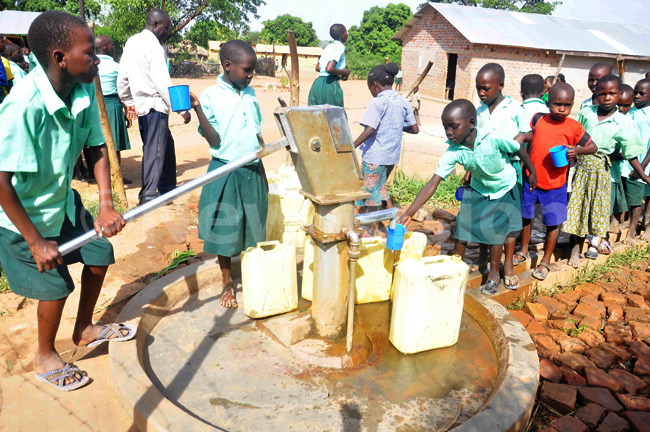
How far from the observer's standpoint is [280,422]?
2004mm

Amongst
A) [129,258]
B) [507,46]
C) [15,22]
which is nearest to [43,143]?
[129,258]

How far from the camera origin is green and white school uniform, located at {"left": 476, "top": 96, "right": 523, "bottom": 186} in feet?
9.64

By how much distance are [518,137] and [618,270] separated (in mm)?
1709

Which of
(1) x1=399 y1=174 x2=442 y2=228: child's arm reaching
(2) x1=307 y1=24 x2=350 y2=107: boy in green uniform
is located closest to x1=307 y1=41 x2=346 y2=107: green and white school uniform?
(2) x1=307 y1=24 x2=350 y2=107: boy in green uniform

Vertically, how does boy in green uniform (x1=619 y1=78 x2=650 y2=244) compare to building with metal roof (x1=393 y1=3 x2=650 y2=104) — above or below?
below

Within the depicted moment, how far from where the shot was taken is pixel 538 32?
18078 mm

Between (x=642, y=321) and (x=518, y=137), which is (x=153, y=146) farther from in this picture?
(x=642, y=321)

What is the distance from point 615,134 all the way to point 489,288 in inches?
70.7

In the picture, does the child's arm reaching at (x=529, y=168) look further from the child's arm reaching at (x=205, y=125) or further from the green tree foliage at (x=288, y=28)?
the green tree foliage at (x=288, y=28)

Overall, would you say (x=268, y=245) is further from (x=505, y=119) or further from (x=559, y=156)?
(x=559, y=156)

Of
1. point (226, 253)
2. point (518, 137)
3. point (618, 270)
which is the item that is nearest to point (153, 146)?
point (226, 253)

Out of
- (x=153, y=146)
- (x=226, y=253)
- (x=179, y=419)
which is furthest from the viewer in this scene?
(x=153, y=146)

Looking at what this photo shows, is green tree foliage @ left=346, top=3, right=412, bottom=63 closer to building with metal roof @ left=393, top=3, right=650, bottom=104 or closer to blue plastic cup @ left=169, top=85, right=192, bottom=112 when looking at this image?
building with metal roof @ left=393, top=3, right=650, bottom=104

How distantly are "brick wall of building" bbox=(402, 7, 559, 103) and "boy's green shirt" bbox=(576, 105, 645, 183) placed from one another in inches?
510
